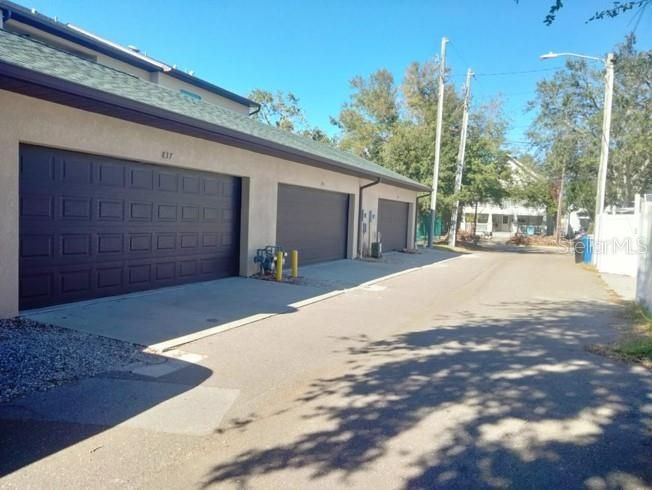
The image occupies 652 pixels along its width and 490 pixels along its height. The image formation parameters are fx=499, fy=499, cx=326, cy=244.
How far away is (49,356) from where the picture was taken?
215 inches

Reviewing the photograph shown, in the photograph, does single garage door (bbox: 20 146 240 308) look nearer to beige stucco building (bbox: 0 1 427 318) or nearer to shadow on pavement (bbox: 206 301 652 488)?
beige stucco building (bbox: 0 1 427 318)

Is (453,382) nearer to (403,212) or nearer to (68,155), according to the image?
(68,155)

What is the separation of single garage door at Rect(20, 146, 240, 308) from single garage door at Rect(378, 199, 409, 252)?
11.7 m

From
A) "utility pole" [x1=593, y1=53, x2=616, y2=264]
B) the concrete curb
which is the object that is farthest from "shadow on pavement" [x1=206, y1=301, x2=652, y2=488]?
"utility pole" [x1=593, y1=53, x2=616, y2=264]

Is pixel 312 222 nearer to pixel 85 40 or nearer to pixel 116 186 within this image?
pixel 116 186

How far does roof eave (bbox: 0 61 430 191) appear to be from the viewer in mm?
6176

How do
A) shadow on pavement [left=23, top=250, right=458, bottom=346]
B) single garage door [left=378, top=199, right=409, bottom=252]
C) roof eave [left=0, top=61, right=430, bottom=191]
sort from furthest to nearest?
single garage door [left=378, top=199, right=409, bottom=252]
shadow on pavement [left=23, top=250, right=458, bottom=346]
roof eave [left=0, top=61, right=430, bottom=191]

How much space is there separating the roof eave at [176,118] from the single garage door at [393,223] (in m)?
6.63

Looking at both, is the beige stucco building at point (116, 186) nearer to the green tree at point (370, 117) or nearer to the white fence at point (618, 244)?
the white fence at point (618, 244)

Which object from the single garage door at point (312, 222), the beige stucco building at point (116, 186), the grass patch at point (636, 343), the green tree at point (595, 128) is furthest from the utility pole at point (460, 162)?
the grass patch at point (636, 343)

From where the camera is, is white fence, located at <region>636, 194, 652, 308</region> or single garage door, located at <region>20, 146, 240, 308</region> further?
white fence, located at <region>636, 194, 652, 308</region>

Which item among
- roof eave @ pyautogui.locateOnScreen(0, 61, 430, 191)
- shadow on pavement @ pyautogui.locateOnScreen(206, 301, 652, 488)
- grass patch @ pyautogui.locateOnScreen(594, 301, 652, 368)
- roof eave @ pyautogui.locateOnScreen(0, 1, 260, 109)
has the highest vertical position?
roof eave @ pyautogui.locateOnScreen(0, 1, 260, 109)

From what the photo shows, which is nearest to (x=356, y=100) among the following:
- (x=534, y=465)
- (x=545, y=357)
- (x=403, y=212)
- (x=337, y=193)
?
(x=403, y=212)

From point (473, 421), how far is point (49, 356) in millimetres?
4458
